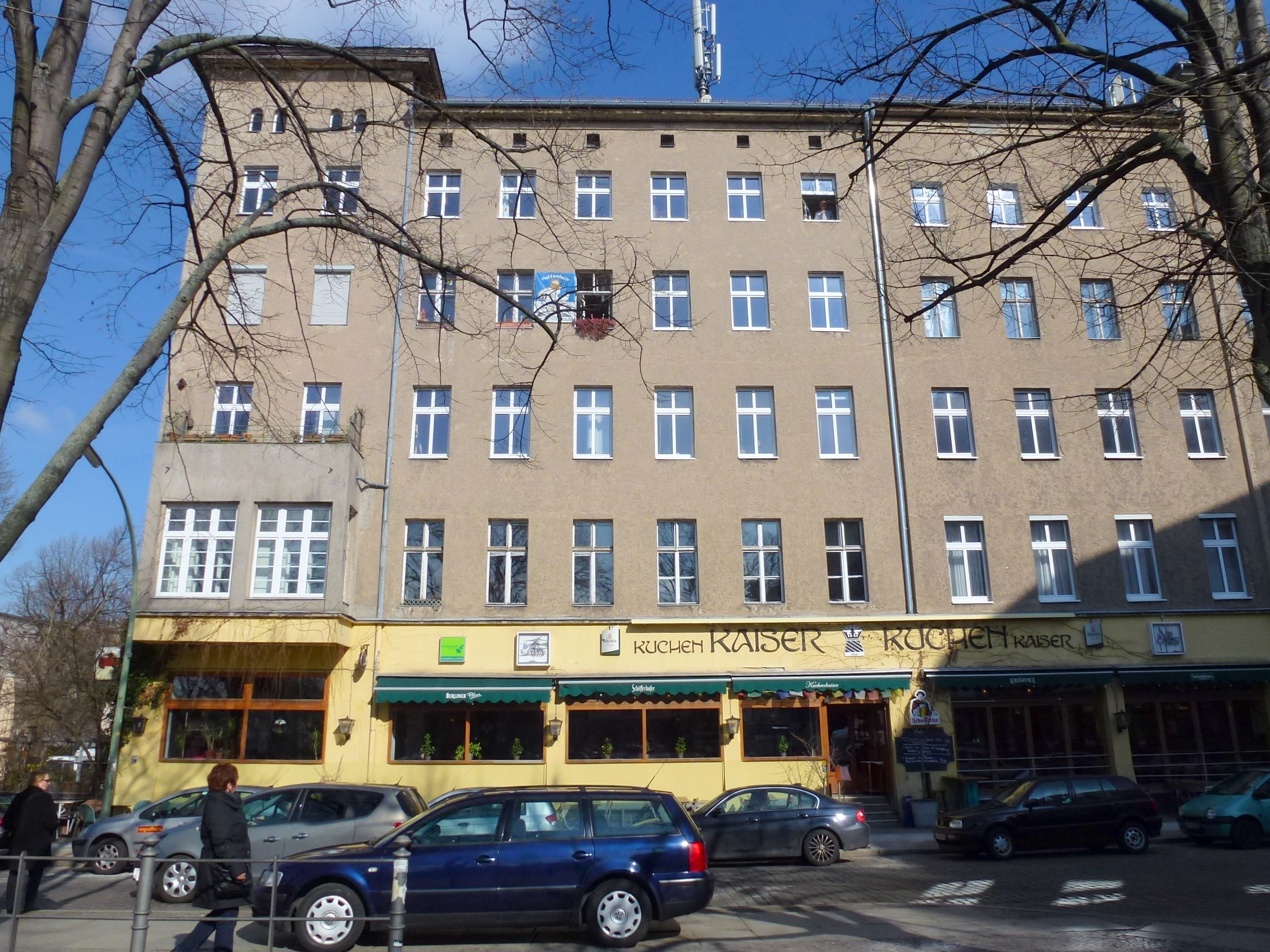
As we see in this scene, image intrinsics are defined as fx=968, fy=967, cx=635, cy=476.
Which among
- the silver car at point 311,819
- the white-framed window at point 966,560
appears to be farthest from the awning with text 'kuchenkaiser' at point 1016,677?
the silver car at point 311,819

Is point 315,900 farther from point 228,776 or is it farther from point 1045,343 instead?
point 1045,343

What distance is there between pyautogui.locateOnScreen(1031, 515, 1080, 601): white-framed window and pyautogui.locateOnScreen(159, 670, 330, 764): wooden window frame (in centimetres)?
1711

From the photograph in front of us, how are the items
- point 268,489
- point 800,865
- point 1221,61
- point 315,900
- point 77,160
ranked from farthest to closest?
point 268,489 < point 800,865 < point 315,900 < point 1221,61 < point 77,160

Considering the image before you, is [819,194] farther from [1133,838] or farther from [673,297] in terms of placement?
[1133,838]

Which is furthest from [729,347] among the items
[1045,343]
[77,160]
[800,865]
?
[77,160]

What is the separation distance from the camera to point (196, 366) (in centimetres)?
2266

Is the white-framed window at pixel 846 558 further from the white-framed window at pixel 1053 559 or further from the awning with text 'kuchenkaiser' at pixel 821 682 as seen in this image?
the white-framed window at pixel 1053 559

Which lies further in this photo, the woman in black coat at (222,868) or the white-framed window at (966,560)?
the white-framed window at (966,560)

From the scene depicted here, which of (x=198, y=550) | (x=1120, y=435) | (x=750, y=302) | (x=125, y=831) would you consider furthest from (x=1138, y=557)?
(x=125, y=831)

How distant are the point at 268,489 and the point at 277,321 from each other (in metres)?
4.50

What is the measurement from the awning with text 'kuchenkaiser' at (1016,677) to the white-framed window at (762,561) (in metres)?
4.01

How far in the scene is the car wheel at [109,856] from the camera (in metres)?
15.5

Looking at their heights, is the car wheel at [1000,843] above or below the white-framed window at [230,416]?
below

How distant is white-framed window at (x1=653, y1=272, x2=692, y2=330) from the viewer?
2492 centimetres
